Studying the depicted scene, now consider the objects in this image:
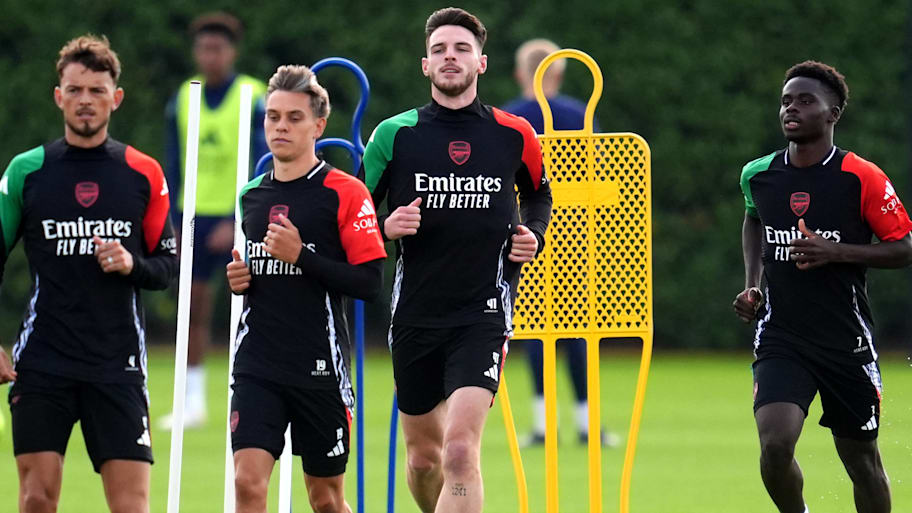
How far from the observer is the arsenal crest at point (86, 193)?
19.4ft

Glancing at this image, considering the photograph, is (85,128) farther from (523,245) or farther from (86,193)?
(523,245)

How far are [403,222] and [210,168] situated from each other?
5.29m

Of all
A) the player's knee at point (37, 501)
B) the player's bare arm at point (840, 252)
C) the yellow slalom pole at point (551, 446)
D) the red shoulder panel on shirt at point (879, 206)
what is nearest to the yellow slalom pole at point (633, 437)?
the yellow slalom pole at point (551, 446)

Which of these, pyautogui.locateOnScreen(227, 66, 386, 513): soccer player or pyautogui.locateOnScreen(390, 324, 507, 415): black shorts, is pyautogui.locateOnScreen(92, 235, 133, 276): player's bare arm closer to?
pyautogui.locateOnScreen(227, 66, 386, 513): soccer player

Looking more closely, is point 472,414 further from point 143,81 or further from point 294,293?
point 143,81

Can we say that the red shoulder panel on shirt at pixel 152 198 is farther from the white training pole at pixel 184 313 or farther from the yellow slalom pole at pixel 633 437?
the yellow slalom pole at pixel 633 437

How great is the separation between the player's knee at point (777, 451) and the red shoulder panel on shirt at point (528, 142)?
1.36 metres

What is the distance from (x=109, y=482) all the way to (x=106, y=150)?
120cm

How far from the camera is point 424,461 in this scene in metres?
6.45

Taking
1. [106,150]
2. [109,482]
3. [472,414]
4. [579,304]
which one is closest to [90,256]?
[106,150]

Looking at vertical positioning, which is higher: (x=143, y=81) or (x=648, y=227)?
(x=143, y=81)

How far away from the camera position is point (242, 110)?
609cm

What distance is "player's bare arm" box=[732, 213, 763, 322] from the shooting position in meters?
6.50

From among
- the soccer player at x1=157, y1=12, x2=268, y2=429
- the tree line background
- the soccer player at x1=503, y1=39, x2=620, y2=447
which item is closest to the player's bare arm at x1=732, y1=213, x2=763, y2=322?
the soccer player at x1=503, y1=39, x2=620, y2=447
